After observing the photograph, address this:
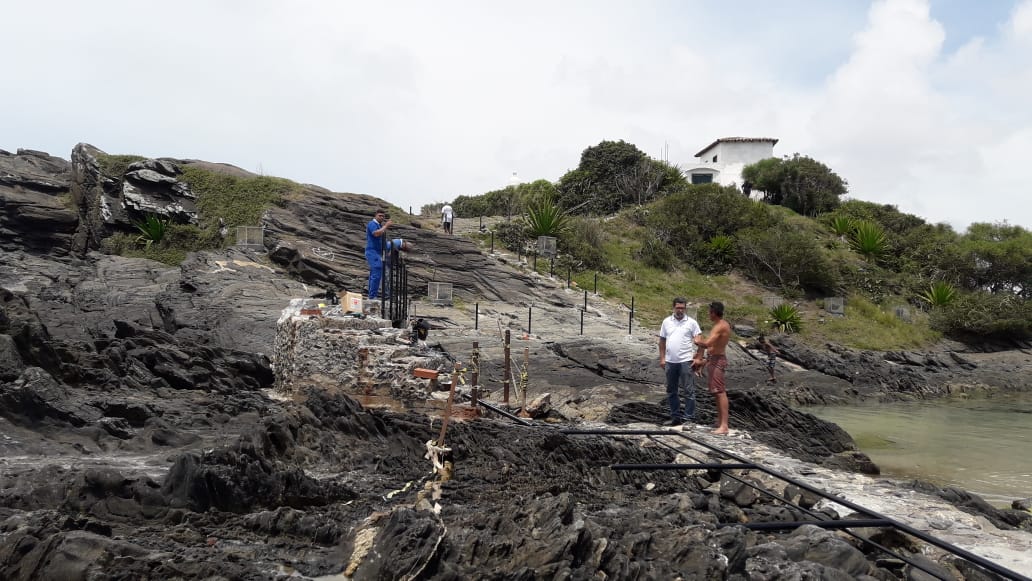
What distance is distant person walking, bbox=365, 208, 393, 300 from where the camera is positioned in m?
10.7

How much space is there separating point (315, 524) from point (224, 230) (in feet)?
71.2

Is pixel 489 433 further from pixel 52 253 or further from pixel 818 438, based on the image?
pixel 52 253

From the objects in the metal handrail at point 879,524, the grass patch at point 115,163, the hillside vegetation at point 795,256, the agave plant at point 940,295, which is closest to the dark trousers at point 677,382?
the metal handrail at point 879,524

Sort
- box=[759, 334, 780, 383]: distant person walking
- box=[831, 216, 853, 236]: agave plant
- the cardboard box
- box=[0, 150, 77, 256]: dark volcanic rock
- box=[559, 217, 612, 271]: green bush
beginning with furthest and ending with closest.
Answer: box=[831, 216, 853, 236]: agave plant, box=[559, 217, 612, 271]: green bush, box=[0, 150, 77, 256]: dark volcanic rock, box=[759, 334, 780, 383]: distant person walking, the cardboard box

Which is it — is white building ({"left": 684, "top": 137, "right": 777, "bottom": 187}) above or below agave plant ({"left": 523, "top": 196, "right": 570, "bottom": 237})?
above

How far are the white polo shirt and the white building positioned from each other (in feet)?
127

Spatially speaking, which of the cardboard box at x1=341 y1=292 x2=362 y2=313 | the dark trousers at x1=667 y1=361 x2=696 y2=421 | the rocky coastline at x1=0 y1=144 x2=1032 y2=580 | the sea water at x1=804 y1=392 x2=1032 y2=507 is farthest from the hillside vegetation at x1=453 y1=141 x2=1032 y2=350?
the dark trousers at x1=667 y1=361 x2=696 y2=421

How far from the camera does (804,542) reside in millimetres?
4660

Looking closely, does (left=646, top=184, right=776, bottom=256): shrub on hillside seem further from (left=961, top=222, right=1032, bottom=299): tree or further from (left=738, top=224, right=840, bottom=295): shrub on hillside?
(left=961, top=222, right=1032, bottom=299): tree

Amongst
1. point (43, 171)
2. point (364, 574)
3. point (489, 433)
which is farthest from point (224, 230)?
point (364, 574)

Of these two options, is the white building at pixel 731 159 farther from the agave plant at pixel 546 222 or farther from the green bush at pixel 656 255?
the agave plant at pixel 546 222

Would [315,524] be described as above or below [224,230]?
below

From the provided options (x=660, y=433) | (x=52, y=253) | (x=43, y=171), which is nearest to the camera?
(x=660, y=433)

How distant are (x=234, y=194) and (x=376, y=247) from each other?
1729 cm
